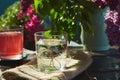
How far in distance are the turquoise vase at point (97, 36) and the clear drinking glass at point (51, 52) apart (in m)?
0.25

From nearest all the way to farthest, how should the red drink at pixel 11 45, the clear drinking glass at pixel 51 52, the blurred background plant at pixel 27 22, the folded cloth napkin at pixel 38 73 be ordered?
1. the folded cloth napkin at pixel 38 73
2. the clear drinking glass at pixel 51 52
3. the red drink at pixel 11 45
4. the blurred background plant at pixel 27 22

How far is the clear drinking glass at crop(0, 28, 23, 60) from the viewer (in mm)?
1216

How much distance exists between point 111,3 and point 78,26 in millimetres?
198

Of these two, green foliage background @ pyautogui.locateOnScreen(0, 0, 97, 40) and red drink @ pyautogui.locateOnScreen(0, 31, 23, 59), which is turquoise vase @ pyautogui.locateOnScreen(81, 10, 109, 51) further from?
red drink @ pyautogui.locateOnScreen(0, 31, 23, 59)

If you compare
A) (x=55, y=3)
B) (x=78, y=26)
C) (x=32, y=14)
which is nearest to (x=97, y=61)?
(x=78, y=26)

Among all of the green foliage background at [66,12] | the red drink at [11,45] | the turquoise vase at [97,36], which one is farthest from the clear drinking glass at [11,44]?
the turquoise vase at [97,36]

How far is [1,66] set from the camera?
1.15m

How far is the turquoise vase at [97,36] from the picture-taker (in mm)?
1295

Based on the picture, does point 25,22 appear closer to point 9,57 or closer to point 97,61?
point 9,57

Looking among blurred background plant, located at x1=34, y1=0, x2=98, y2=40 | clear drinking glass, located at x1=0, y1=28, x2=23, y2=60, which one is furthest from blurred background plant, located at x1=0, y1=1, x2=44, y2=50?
blurred background plant, located at x1=34, y1=0, x2=98, y2=40

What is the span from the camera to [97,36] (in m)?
1.31

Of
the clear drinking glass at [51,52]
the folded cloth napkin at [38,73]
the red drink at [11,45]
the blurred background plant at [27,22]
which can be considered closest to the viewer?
the folded cloth napkin at [38,73]

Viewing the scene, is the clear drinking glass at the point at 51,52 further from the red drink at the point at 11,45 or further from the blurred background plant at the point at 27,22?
the blurred background plant at the point at 27,22

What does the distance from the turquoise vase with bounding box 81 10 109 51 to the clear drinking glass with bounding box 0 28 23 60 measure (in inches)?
9.3
